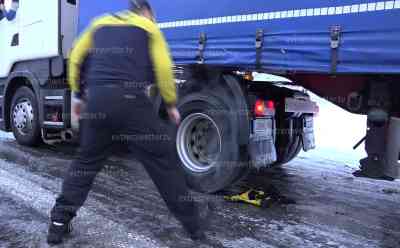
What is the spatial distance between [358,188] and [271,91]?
1703 mm

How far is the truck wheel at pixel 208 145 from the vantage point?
4676 mm

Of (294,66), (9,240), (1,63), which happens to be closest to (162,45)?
(294,66)

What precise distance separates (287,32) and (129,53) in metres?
1.65

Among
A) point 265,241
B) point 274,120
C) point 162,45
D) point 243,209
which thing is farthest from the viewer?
point 274,120

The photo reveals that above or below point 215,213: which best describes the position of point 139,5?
above

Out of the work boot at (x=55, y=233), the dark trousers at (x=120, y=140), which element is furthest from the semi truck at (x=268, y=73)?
the work boot at (x=55, y=233)

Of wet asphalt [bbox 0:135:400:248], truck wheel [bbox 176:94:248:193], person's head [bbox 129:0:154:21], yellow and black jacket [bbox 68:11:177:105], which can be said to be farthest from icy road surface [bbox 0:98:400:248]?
person's head [bbox 129:0:154:21]

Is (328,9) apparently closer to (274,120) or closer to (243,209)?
(274,120)

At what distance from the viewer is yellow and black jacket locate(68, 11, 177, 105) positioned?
3.09 metres

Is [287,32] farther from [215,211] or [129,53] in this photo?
[215,211]

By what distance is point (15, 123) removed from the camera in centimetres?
764

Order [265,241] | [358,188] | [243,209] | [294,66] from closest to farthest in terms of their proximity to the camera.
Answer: [265,241], [294,66], [243,209], [358,188]

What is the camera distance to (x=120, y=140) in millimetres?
3273

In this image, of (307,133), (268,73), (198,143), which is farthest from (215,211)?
(307,133)
